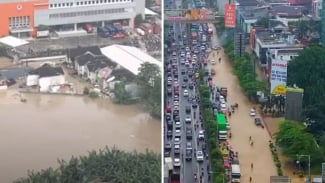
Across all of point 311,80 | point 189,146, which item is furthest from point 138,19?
point 311,80

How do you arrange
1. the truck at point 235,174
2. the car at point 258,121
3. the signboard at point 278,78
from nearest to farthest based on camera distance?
1. the truck at point 235,174
2. the car at point 258,121
3. the signboard at point 278,78

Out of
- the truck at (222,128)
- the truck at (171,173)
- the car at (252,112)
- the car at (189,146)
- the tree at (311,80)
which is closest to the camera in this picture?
the truck at (171,173)

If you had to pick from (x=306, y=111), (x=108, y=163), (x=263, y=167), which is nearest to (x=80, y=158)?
(x=108, y=163)

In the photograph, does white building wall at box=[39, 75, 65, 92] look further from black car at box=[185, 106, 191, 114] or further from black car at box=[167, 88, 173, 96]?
black car at box=[167, 88, 173, 96]

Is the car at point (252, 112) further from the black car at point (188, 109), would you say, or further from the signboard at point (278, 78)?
the black car at point (188, 109)

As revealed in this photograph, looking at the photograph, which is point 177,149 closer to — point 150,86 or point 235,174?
point 235,174

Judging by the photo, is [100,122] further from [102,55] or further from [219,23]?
[219,23]

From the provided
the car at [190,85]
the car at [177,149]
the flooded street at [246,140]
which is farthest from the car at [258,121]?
the car at [190,85]

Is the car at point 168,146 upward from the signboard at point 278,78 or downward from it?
downward
